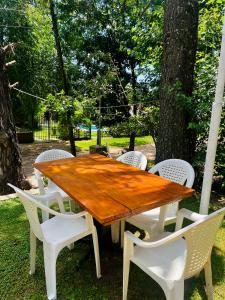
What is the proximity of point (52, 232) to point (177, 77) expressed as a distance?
273 cm

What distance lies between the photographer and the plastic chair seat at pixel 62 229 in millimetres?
1865

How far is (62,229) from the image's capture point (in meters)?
2.01

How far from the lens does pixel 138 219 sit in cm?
223

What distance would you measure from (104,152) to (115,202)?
3721mm

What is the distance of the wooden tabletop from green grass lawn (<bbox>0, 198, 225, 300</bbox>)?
0.75m

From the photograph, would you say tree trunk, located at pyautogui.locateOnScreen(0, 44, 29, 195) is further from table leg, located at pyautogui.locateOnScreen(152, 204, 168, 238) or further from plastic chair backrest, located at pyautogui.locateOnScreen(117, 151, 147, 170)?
table leg, located at pyautogui.locateOnScreen(152, 204, 168, 238)

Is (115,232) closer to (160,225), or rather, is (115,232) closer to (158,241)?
(160,225)

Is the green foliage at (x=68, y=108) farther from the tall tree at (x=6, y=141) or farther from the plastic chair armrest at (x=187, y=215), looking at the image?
the plastic chair armrest at (x=187, y=215)

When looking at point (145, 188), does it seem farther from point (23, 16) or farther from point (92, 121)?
point (23, 16)

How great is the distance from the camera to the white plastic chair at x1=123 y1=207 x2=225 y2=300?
53.6 inches

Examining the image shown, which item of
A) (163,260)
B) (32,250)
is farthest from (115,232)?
(163,260)

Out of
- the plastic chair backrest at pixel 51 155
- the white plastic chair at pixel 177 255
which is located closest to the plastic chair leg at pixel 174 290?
the white plastic chair at pixel 177 255

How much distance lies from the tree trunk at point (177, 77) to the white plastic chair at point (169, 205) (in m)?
1.03

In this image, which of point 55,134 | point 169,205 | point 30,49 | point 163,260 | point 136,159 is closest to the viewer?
point 163,260
